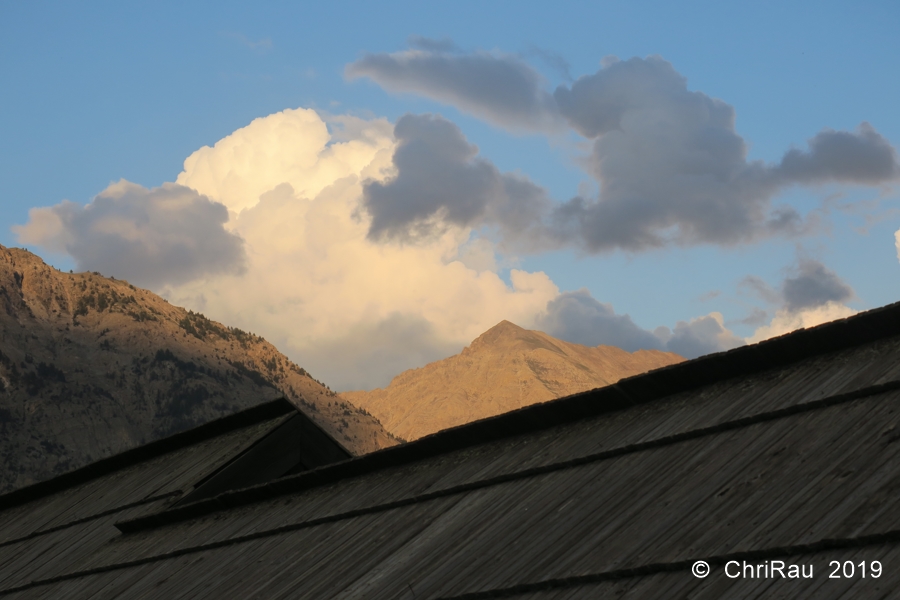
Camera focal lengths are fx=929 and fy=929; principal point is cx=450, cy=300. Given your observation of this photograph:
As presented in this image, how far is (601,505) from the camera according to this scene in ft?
22.7

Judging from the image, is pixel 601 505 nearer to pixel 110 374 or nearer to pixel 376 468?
pixel 376 468

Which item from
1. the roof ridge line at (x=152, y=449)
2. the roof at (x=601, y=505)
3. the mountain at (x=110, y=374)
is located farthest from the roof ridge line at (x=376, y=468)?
the mountain at (x=110, y=374)

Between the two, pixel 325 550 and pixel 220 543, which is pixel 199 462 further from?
pixel 325 550

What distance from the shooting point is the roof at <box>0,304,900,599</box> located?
526 centimetres

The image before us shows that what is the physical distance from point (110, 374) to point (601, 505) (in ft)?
375

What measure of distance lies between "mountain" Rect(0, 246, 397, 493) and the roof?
8260cm

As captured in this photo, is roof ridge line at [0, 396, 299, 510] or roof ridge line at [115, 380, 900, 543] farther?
roof ridge line at [0, 396, 299, 510]

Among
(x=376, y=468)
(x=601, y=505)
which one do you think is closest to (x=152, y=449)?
(x=376, y=468)

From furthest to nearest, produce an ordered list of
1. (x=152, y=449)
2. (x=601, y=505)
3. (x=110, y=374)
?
(x=110, y=374) < (x=152, y=449) < (x=601, y=505)

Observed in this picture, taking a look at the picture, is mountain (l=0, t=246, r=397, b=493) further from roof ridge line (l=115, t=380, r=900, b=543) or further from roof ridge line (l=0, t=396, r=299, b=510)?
roof ridge line (l=115, t=380, r=900, b=543)

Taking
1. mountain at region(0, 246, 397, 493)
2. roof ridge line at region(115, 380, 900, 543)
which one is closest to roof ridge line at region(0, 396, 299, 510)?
roof ridge line at region(115, 380, 900, 543)

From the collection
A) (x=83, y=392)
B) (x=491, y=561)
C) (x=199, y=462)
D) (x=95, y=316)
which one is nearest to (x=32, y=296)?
(x=95, y=316)

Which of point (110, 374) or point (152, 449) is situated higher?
point (110, 374)

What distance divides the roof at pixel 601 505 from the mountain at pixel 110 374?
82601mm
